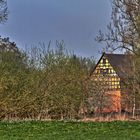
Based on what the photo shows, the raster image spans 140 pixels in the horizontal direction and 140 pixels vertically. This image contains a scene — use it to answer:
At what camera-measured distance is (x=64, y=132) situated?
15.1m

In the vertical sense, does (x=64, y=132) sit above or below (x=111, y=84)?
below

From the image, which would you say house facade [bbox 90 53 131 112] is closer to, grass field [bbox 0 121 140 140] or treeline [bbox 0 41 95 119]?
treeline [bbox 0 41 95 119]

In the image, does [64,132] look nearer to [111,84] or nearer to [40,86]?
[40,86]

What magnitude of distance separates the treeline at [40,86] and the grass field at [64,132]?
5302 millimetres

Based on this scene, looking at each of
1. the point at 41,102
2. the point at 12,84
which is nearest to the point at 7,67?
the point at 12,84

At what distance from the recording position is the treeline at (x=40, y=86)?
76.5 feet

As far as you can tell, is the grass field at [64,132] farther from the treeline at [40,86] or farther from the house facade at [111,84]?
the house facade at [111,84]

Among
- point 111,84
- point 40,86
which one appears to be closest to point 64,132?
point 40,86

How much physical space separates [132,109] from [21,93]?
1012 cm

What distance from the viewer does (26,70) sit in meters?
24.6

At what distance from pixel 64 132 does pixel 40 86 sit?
949 cm

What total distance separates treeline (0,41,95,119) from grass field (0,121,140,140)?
5.30m

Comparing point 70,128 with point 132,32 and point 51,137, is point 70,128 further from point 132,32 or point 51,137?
point 132,32

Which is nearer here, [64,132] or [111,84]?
[64,132]
